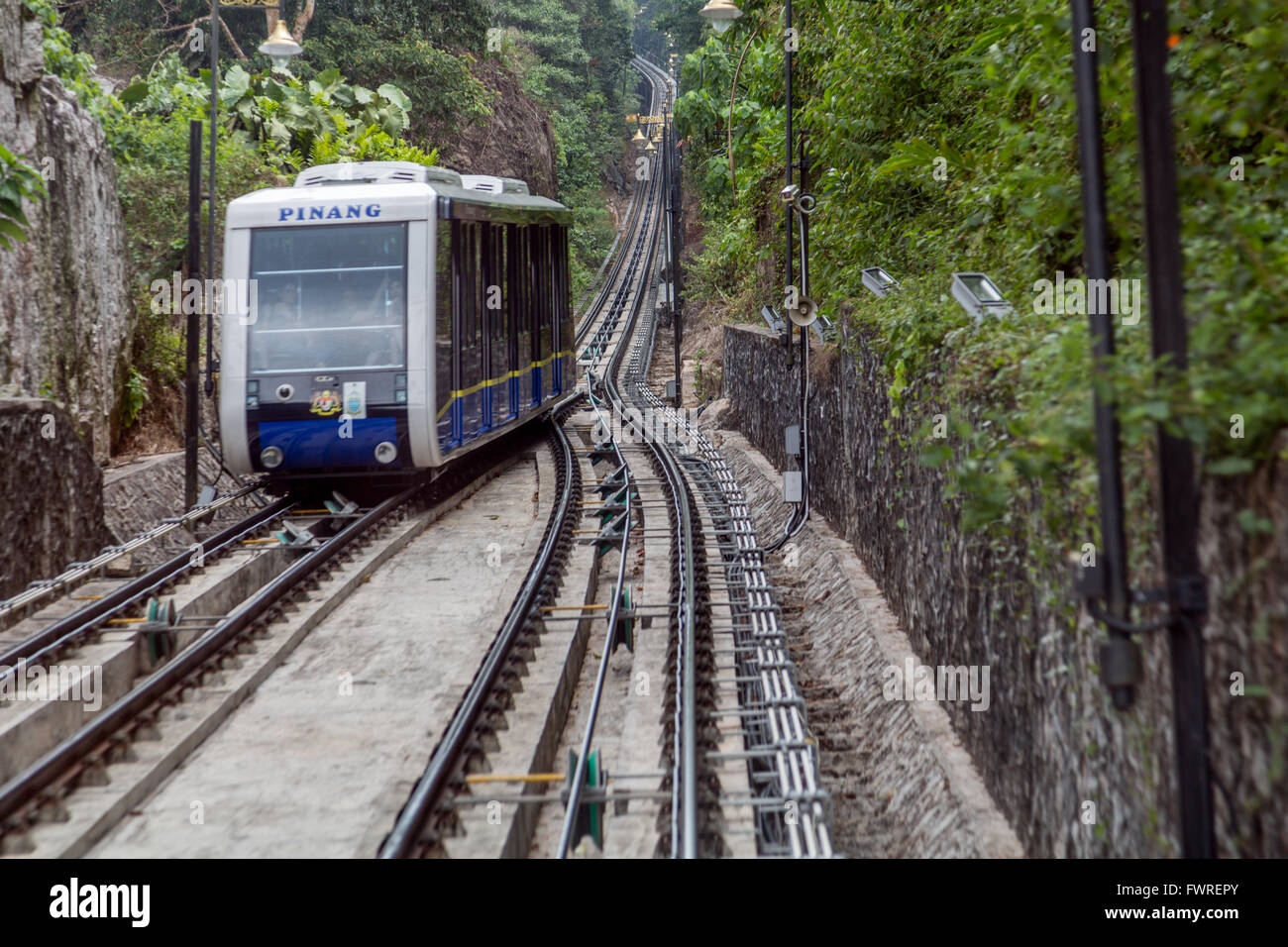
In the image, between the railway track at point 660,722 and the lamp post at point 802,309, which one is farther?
the lamp post at point 802,309

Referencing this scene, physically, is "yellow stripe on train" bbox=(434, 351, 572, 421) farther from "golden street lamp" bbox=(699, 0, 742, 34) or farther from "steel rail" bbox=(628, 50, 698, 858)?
"golden street lamp" bbox=(699, 0, 742, 34)

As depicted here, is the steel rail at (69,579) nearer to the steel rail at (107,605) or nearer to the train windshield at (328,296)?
the steel rail at (107,605)

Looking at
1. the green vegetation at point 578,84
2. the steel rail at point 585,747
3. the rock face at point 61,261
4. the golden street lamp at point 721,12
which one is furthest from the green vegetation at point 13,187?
the green vegetation at point 578,84

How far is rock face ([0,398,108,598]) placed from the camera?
11016mm

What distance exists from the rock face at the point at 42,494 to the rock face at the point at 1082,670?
7.67 m

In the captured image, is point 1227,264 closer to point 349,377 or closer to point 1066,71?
point 1066,71

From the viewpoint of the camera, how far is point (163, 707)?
775 cm

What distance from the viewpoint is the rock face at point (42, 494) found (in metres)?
11.0

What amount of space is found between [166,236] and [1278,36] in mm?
21077

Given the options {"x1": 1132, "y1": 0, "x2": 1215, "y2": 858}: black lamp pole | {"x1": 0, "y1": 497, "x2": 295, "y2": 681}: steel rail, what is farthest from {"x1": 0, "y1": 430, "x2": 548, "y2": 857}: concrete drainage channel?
{"x1": 1132, "y1": 0, "x2": 1215, "y2": 858}: black lamp pole

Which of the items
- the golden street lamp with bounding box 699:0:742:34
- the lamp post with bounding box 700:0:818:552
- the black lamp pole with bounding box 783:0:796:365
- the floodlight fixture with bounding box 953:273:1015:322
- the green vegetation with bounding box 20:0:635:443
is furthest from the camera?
the green vegetation with bounding box 20:0:635:443

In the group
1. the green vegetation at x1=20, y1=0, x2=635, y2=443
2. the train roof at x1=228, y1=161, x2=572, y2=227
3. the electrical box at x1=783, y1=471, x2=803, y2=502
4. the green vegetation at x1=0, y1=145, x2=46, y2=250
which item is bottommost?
Answer: the electrical box at x1=783, y1=471, x2=803, y2=502

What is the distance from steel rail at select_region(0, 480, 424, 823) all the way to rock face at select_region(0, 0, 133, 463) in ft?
15.7
